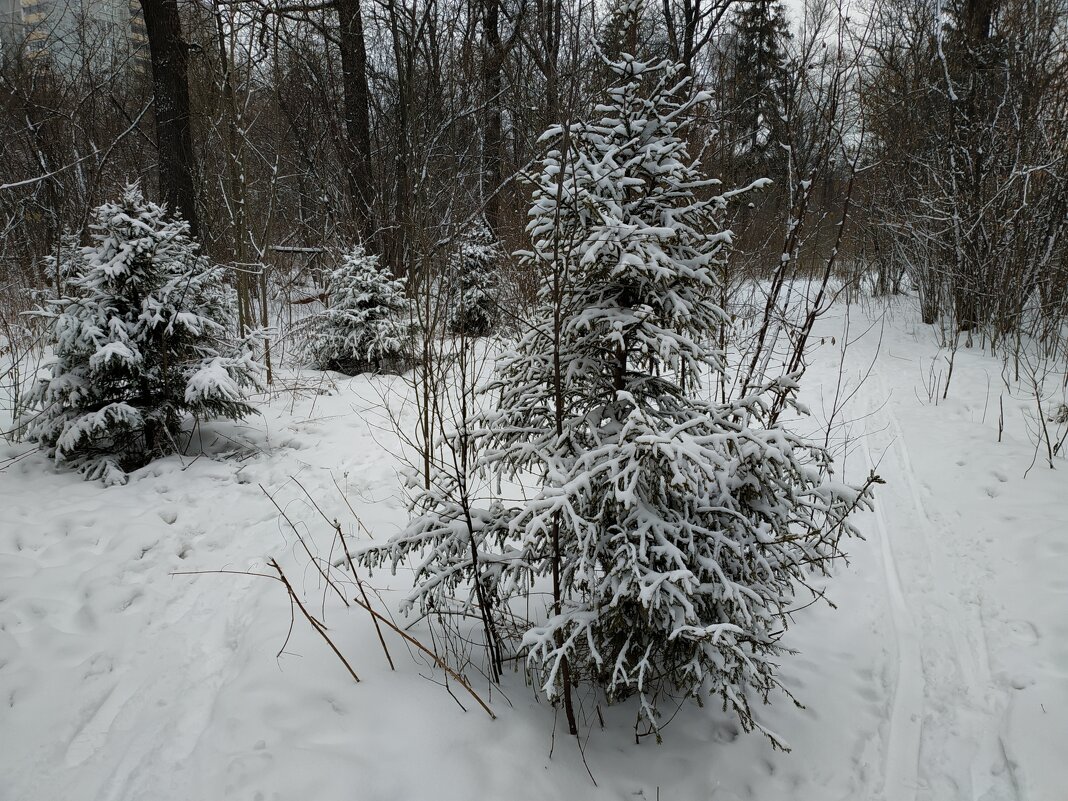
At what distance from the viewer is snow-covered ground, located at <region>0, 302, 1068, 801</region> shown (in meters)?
2.23

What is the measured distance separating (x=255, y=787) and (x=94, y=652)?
1428 millimetres

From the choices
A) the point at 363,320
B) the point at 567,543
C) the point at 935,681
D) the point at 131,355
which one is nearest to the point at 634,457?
the point at 567,543

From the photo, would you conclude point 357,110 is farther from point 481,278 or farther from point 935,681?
point 935,681

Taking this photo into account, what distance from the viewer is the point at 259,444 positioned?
543 cm

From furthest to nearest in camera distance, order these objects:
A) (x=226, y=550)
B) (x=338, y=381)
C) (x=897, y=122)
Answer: (x=897, y=122)
(x=338, y=381)
(x=226, y=550)

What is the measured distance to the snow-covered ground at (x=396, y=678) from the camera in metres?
2.23

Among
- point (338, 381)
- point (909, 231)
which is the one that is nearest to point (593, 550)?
point (338, 381)

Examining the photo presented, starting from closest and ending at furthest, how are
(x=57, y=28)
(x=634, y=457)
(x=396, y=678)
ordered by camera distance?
(x=634, y=457) → (x=396, y=678) → (x=57, y=28)

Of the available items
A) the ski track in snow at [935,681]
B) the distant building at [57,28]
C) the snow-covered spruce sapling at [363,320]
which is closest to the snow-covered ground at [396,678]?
the ski track in snow at [935,681]

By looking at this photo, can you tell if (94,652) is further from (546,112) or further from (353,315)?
(546,112)

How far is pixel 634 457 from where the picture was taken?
1.98m

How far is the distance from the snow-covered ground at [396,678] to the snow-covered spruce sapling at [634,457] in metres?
0.36

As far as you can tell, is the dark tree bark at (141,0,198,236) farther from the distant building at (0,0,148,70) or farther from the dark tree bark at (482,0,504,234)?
the dark tree bark at (482,0,504,234)

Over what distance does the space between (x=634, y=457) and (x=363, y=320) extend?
6.65m
